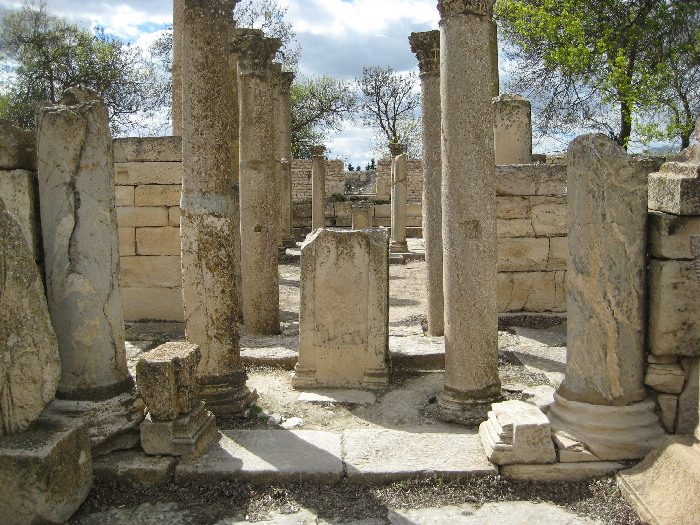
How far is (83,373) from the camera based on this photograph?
414 centimetres

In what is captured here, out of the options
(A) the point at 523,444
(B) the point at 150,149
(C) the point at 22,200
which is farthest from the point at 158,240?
(A) the point at 523,444

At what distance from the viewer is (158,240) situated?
8.59m

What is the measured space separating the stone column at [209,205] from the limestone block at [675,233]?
3021 mm

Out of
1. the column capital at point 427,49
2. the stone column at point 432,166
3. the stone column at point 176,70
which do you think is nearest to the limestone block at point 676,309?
the stone column at point 432,166

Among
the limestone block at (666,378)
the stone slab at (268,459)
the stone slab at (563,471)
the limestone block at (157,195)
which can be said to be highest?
the limestone block at (157,195)

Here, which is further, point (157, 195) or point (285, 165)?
point (285, 165)

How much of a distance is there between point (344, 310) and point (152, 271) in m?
3.80

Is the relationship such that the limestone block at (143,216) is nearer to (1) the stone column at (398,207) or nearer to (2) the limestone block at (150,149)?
(2) the limestone block at (150,149)

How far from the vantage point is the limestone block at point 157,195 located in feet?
27.7

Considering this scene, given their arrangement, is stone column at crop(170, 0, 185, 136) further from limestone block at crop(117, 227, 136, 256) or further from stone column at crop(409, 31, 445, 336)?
stone column at crop(409, 31, 445, 336)

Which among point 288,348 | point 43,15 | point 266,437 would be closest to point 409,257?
point 288,348

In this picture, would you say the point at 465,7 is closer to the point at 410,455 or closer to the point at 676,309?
the point at 676,309

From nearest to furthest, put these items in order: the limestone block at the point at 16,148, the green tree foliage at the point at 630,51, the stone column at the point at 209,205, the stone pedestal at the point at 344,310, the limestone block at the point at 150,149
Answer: the limestone block at the point at 16,148 → the stone column at the point at 209,205 → the stone pedestal at the point at 344,310 → the limestone block at the point at 150,149 → the green tree foliage at the point at 630,51

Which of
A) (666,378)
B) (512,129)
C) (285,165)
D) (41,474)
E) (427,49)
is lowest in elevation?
(41,474)
